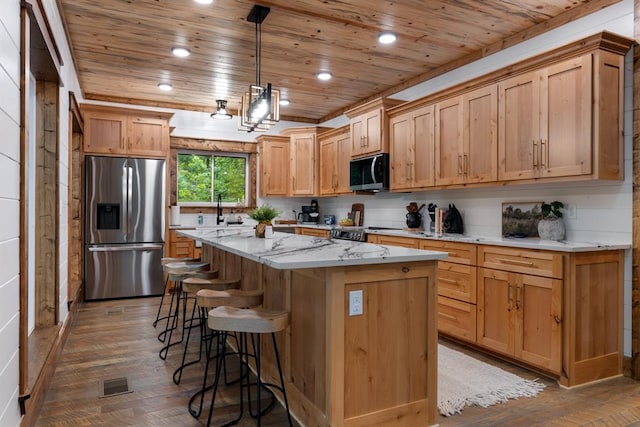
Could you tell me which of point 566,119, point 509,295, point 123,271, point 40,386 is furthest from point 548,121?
point 123,271

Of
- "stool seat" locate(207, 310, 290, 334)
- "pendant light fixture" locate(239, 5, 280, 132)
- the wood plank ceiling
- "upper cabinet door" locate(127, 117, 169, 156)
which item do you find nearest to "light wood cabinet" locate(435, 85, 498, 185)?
the wood plank ceiling

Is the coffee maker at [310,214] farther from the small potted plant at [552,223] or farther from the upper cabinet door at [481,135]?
the small potted plant at [552,223]

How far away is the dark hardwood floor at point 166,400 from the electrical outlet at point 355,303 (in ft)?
2.67

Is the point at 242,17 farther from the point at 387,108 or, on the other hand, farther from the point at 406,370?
the point at 406,370

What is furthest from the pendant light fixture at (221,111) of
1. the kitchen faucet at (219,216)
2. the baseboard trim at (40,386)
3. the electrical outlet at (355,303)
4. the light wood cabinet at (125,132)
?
the electrical outlet at (355,303)

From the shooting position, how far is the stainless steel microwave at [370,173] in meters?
4.98

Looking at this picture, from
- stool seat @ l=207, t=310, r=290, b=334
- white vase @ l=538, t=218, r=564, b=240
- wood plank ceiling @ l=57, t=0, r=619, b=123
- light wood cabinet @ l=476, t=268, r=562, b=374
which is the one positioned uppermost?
wood plank ceiling @ l=57, t=0, r=619, b=123

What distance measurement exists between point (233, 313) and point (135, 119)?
432 centimetres

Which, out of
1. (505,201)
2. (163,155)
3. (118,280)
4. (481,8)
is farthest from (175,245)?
(481,8)

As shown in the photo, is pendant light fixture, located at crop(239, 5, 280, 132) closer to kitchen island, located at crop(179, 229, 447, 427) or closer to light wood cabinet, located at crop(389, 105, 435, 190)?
kitchen island, located at crop(179, 229, 447, 427)

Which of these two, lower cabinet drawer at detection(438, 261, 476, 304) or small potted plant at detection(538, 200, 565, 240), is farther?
lower cabinet drawer at detection(438, 261, 476, 304)

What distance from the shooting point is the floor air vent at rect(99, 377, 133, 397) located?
107 inches

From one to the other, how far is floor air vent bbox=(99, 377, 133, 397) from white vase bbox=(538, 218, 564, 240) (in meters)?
3.20

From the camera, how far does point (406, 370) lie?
87.3 inches
